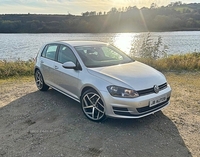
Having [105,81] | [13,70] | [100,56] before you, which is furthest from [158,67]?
[13,70]

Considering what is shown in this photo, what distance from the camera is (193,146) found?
10.8ft

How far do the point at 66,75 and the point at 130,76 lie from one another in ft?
5.10

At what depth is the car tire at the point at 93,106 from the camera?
12.8 feet

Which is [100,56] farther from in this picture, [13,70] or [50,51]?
[13,70]

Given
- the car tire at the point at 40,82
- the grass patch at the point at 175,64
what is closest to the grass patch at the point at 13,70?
the car tire at the point at 40,82

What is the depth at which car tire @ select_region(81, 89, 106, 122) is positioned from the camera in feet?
12.8

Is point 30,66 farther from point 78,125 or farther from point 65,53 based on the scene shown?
point 78,125

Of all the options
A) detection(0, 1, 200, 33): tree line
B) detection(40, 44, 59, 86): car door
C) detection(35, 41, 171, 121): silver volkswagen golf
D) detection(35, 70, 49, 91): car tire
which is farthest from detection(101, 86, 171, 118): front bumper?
detection(0, 1, 200, 33): tree line

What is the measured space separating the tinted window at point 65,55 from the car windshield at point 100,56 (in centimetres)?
18

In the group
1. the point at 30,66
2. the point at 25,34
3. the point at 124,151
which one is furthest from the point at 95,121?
the point at 25,34

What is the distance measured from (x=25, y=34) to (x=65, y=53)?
38067mm

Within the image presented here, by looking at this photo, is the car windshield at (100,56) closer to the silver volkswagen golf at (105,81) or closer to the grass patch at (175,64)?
the silver volkswagen golf at (105,81)

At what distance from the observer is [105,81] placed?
3768mm

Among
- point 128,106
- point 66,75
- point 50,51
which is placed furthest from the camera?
point 50,51
